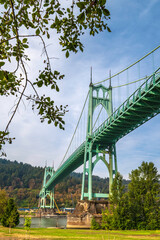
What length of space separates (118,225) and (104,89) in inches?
1096

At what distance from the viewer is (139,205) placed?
1235 inches

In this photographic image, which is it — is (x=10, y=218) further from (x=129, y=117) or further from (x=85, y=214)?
(x=129, y=117)

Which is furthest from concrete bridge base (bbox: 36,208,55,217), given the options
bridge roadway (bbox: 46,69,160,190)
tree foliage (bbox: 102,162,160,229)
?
tree foliage (bbox: 102,162,160,229)

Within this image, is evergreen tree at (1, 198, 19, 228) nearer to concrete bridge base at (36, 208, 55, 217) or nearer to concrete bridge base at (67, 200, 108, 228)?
concrete bridge base at (67, 200, 108, 228)

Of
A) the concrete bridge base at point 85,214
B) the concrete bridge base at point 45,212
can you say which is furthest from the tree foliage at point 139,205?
the concrete bridge base at point 45,212

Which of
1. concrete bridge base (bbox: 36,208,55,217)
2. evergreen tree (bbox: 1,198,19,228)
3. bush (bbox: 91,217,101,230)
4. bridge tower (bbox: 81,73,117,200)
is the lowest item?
concrete bridge base (bbox: 36,208,55,217)

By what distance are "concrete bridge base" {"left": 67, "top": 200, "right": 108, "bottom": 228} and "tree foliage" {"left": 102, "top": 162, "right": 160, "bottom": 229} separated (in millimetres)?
6027

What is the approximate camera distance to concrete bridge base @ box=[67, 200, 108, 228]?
3716 centimetres

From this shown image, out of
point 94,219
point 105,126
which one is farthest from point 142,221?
point 105,126

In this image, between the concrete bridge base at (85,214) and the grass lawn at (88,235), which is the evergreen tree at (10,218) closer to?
the grass lawn at (88,235)

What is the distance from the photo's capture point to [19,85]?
17.5ft

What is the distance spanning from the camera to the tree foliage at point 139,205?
3020 cm

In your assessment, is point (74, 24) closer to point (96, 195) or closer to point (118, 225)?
point (118, 225)

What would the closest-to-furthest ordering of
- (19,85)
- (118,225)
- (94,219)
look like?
(19,85), (118,225), (94,219)
